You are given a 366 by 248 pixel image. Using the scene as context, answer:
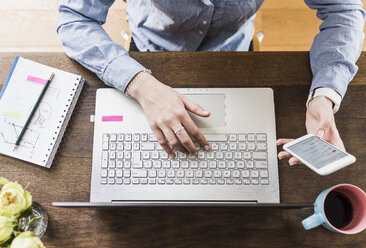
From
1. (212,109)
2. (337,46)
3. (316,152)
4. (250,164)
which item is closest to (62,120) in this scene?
(212,109)

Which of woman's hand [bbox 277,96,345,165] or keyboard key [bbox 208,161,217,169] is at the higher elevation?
woman's hand [bbox 277,96,345,165]

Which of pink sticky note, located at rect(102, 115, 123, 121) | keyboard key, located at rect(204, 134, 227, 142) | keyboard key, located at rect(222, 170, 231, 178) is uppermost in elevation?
pink sticky note, located at rect(102, 115, 123, 121)

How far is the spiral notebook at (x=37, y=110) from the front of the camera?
731 mm

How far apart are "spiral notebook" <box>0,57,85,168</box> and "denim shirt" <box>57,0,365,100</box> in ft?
0.28

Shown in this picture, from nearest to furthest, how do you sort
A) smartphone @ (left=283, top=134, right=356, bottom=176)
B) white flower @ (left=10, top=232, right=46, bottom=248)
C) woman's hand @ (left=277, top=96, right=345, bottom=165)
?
white flower @ (left=10, top=232, right=46, bottom=248) < smartphone @ (left=283, top=134, right=356, bottom=176) < woman's hand @ (left=277, top=96, right=345, bottom=165)

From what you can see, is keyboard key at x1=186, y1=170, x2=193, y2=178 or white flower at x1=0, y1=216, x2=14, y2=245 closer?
white flower at x1=0, y1=216, x2=14, y2=245

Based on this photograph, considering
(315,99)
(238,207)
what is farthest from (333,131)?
(238,207)

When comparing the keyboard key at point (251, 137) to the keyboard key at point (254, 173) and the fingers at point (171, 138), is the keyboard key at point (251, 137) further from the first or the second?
the fingers at point (171, 138)

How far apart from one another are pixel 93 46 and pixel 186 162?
40 cm

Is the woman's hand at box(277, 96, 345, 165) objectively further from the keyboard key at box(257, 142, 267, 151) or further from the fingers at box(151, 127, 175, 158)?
the fingers at box(151, 127, 175, 158)

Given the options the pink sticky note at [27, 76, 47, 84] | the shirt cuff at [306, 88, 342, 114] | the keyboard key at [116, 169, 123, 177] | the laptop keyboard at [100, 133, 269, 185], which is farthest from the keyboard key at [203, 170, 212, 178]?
the pink sticky note at [27, 76, 47, 84]

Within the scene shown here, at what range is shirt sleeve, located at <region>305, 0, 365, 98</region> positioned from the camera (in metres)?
0.74

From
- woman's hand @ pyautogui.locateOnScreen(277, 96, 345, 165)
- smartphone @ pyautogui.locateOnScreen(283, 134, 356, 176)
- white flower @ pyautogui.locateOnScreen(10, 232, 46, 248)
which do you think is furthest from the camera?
woman's hand @ pyautogui.locateOnScreen(277, 96, 345, 165)

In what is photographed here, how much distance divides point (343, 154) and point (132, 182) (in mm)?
469
